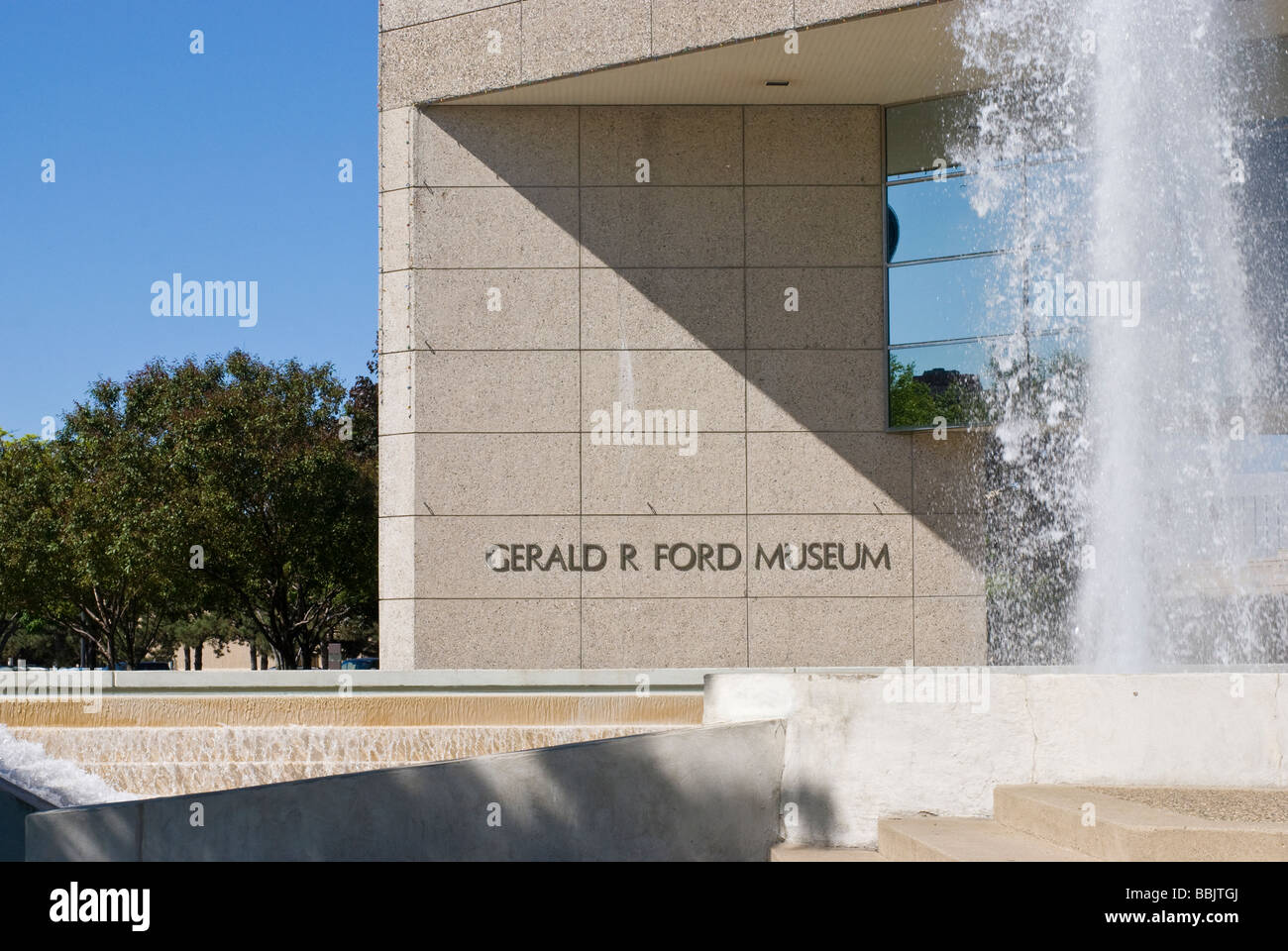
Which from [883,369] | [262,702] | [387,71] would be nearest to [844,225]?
[883,369]

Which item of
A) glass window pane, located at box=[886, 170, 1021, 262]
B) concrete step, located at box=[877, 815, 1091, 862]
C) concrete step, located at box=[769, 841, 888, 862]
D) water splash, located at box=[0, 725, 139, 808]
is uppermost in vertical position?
glass window pane, located at box=[886, 170, 1021, 262]

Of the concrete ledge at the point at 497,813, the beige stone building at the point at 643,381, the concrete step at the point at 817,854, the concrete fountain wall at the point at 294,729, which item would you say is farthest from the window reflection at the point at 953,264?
the concrete ledge at the point at 497,813

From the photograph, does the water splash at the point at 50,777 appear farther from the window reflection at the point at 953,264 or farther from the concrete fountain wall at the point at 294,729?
the window reflection at the point at 953,264

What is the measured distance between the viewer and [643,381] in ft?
51.2

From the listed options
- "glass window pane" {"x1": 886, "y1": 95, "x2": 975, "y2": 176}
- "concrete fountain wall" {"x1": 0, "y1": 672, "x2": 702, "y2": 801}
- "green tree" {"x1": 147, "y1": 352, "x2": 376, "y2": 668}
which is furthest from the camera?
"green tree" {"x1": 147, "y1": 352, "x2": 376, "y2": 668}

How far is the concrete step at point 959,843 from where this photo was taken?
5.25m

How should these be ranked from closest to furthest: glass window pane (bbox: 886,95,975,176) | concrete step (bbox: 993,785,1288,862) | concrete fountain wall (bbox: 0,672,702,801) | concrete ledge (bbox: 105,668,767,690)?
1. concrete step (bbox: 993,785,1288,862)
2. concrete fountain wall (bbox: 0,672,702,801)
3. concrete ledge (bbox: 105,668,767,690)
4. glass window pane (bbox: 886,95,975,176)

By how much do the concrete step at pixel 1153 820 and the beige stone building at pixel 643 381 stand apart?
364 inches

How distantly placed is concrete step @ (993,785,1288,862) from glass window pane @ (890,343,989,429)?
956 centimetres

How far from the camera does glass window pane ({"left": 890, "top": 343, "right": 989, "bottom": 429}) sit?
49.9 feet

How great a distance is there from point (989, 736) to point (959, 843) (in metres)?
0.85

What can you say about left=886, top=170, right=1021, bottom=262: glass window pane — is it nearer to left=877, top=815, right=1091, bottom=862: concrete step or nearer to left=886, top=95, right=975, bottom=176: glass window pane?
left=886, top=95, right=975, bottom=176: glass window pane

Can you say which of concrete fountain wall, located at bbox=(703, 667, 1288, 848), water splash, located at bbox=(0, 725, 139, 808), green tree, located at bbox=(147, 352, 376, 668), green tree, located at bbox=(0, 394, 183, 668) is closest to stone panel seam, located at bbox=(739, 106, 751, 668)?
water splash, located at bbox=(0, 725, 139, 808)
